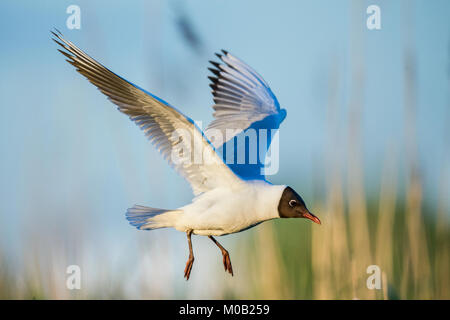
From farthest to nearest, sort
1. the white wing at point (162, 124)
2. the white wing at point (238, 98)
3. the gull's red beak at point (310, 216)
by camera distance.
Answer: the white wing at point (238, 98), the gull's red beak at point (310, 216), the white wing at point (162, 124)

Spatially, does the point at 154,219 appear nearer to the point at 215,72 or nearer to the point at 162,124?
the point at 162,124

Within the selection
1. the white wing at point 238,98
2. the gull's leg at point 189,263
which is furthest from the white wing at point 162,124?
the white wing at point 238,98

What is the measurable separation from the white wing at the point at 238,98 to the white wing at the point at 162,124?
41 cm

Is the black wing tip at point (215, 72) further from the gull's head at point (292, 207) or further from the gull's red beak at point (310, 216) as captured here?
the gull's red beak at point (310, 216)

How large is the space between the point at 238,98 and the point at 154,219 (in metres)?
0.94

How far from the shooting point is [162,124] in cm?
266

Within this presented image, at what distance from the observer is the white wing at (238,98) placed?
10.5ft

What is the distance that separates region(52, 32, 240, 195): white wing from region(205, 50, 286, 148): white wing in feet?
1.33

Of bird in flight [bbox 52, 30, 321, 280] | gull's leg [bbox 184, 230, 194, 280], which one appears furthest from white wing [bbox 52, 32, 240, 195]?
gull's leg [bbox 184, 230, 194, 280]

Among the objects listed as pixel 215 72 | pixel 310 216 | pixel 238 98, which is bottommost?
pixel 310 216

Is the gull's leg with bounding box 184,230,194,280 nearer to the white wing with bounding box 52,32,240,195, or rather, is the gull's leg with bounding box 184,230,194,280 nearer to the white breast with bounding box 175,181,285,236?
the white breast with bounding box 175,181,285,236

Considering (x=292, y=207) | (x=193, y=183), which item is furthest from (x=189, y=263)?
(x=292, y=207)

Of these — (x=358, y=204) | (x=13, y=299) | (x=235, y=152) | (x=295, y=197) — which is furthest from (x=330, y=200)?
(x=13, y=299)
